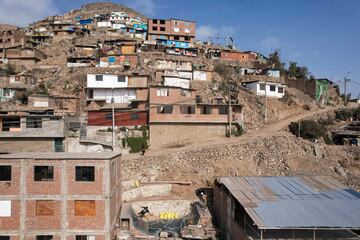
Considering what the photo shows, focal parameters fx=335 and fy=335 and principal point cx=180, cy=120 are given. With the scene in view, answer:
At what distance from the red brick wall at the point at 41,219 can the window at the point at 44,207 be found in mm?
166

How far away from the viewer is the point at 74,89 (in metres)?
45.3

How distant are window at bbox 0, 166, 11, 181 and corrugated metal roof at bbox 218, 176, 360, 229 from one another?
1327 cm

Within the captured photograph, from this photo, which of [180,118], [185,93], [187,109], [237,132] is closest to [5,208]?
[180,118]

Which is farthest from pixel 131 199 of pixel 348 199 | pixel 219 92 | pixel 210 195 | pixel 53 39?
pixel 53 39

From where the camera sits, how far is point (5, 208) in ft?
64.1

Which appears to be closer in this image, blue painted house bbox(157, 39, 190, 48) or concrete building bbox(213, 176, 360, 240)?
concrete building bbox(213, 176, 360, 240)

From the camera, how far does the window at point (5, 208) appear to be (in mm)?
19484

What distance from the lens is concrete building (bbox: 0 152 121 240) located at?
1945 cm

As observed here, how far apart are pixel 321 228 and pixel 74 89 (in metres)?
37.3

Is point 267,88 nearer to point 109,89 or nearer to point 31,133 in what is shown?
point 109,89

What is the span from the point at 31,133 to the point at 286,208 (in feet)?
80.6

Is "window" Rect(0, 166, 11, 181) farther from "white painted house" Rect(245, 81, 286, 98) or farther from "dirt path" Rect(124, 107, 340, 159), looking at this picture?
"white painted house" Rect(245, 81, 286, 98)

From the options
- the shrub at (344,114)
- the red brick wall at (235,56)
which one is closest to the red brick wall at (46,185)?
the shrub at (344,114)

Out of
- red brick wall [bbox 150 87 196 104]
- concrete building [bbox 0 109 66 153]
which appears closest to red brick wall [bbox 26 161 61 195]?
concrete building [bbox 0 109 66 153]
